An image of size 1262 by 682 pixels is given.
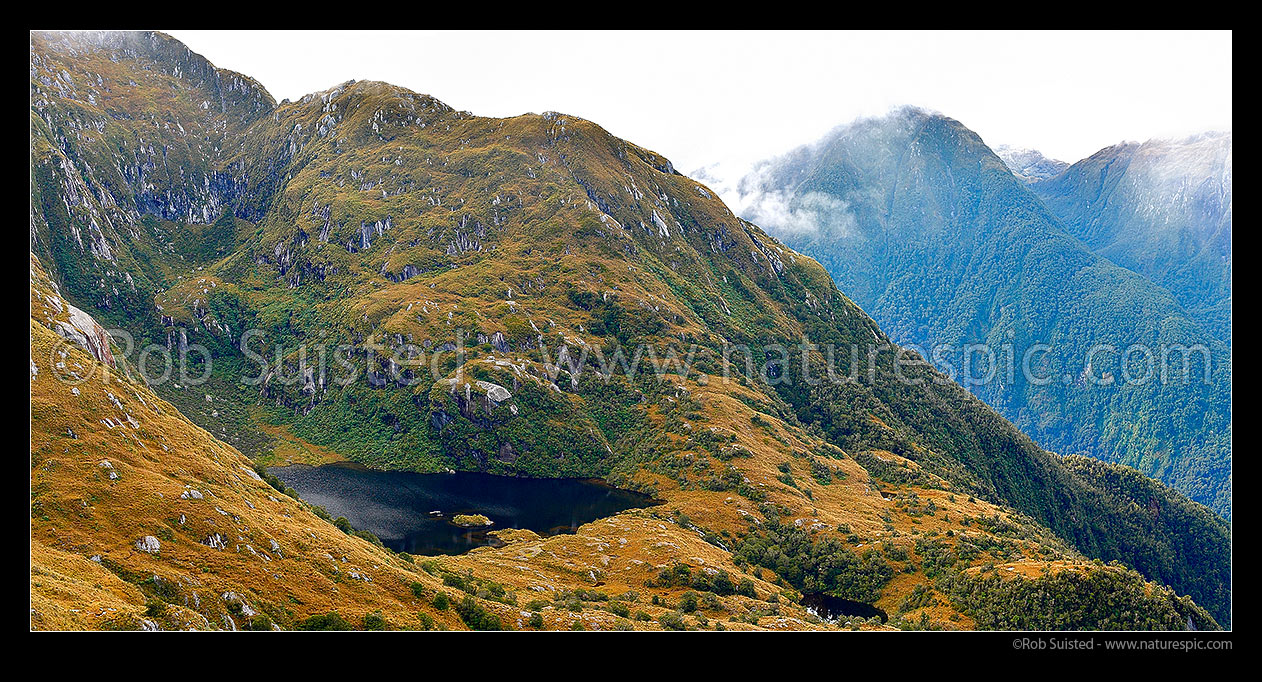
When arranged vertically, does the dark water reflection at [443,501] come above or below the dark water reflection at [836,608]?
above

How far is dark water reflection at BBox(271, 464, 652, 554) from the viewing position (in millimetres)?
113812

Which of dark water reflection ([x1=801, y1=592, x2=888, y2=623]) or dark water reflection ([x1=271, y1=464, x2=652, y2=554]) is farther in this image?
dark water reflection ([x1=271, y1=464, x2=652, y2=554])

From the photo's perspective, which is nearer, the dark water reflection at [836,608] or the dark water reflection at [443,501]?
the dark water reflection at [836,608]

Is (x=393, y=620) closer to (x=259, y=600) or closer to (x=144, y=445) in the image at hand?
(x=259, y=600)

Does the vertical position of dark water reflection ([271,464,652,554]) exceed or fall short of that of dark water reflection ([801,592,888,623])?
it exceeds it

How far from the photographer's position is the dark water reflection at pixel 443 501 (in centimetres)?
11381

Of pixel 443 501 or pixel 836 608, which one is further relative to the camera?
pixel 443 501

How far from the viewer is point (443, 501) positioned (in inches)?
5448

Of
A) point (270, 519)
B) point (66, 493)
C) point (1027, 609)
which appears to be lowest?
point (1027, 609)
